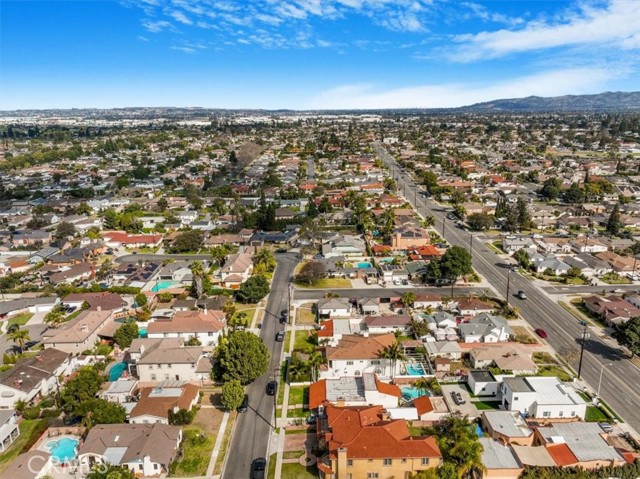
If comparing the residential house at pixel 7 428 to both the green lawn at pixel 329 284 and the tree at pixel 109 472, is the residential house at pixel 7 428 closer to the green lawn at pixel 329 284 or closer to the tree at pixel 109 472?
the tree at pixel 109 472

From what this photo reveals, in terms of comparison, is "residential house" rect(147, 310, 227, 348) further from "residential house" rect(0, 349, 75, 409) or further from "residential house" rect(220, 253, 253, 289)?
"residential house" rect(220, 253, 253, 289)

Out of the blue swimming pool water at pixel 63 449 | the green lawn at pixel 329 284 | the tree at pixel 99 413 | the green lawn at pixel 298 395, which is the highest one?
the tree at pixel 99 413

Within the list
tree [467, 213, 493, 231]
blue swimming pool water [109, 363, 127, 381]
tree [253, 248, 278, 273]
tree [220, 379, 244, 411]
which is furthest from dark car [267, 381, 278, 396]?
tree [467, 213, 493, 231]

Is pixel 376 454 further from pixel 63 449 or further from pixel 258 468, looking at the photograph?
pixel 63 449

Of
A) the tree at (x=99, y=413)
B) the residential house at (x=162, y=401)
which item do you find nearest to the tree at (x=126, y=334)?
the residential house at (x=162, y=401)

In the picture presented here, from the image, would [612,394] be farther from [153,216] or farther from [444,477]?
[153,216]
